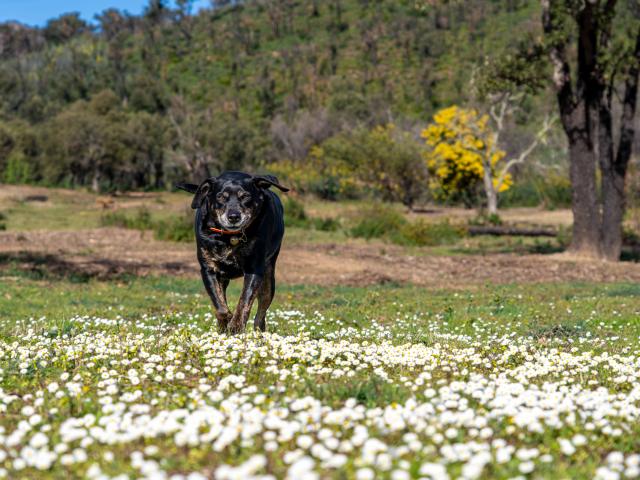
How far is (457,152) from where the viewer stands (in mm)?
54688

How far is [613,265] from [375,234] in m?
11.3

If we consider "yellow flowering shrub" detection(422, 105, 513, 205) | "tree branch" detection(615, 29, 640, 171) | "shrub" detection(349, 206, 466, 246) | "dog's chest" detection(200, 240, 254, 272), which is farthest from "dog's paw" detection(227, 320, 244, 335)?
"yellow flowering shrub" detection(422, 105, 513, 205)

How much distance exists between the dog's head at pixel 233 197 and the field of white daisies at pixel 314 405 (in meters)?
1.35

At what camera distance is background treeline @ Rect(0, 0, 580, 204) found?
61781 mm

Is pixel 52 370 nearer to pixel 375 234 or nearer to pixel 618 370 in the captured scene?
pixel 618 370

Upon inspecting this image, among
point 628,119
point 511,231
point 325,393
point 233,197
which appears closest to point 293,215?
point 511,231

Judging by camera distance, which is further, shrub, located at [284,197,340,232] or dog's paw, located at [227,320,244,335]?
shrub, located at [284,197,340,232]

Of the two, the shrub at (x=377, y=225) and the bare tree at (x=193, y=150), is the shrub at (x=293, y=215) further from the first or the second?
the bare tree at (x=193, y=150)

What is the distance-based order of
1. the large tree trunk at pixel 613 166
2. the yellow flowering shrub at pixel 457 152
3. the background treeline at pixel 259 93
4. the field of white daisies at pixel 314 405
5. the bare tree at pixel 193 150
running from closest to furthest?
1. the field of white daisies at pixel 314 405
2. the large tree trunk at pixel 613 166
3. the yellow flowering shrub at pixel 457 152
4. the background treeline at pixel 259 93
5. the bare tree at pixel 193 150

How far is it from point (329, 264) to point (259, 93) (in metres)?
85.4

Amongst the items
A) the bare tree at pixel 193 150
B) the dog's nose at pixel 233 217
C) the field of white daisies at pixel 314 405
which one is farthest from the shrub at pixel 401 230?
the bare tree at pixel 193 150

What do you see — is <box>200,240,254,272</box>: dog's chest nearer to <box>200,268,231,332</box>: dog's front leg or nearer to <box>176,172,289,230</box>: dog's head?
<box>200,268,231,332</box>: dog's front leg

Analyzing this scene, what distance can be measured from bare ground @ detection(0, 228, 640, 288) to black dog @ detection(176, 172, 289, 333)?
12.6 meters

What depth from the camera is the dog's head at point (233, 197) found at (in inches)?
351
